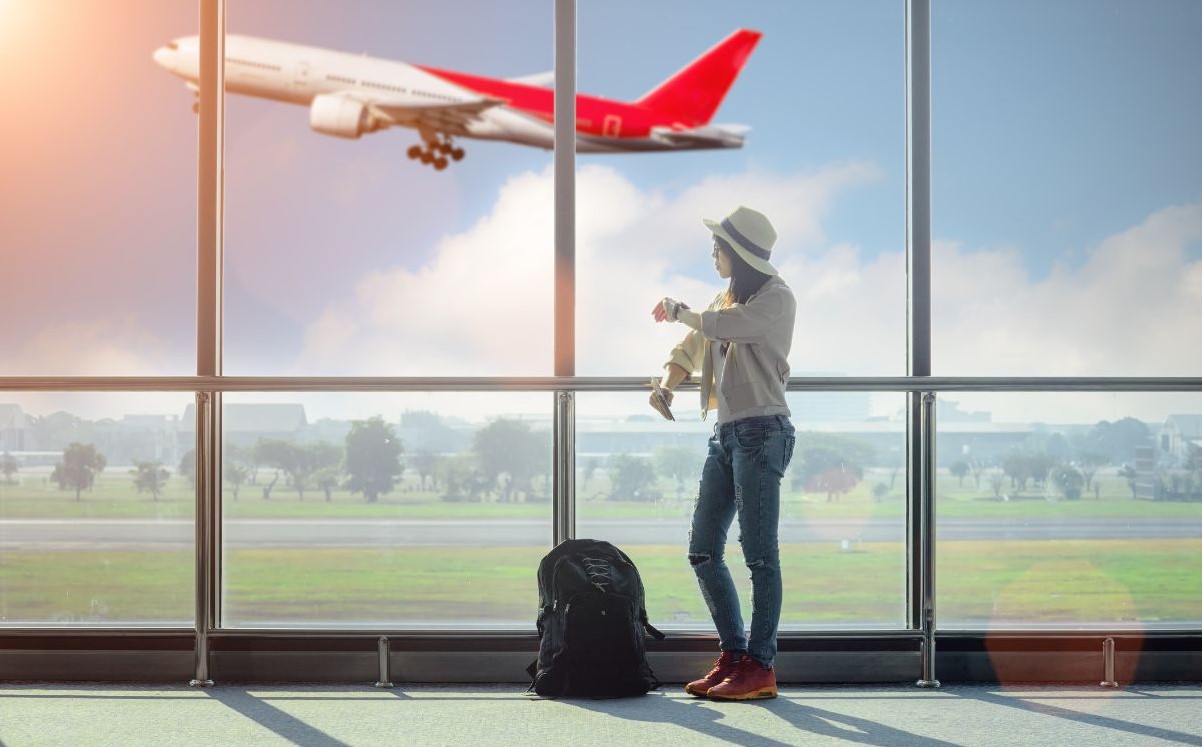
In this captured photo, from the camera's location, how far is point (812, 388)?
337 cm

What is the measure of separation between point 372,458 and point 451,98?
9.02 ft

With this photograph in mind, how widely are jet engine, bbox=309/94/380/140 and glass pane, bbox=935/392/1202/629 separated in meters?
3.76

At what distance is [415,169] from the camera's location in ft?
19.7

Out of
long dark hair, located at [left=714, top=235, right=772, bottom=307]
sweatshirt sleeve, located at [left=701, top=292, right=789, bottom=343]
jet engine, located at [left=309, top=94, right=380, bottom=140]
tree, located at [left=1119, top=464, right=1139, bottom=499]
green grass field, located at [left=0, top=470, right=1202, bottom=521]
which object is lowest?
green grass field, located at [left=0, top=470, right=1202, bottom=521]

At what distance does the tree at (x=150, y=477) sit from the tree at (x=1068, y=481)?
2.78m

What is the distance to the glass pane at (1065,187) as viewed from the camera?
11.6ft

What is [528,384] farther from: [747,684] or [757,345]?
[747,684]

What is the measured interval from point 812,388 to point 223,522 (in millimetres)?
1841

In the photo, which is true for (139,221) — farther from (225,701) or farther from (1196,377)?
(1196,377)

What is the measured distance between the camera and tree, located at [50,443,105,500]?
11.2 ft

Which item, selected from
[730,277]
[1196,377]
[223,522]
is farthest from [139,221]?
[1196,377]

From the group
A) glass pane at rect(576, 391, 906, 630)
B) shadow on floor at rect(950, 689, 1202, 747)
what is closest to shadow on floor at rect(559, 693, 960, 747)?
glass pane at rect(576, 391, 906, 630)

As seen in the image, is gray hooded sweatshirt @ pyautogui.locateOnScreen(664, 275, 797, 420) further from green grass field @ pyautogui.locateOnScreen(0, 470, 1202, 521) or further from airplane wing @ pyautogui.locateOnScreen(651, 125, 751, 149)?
airplane wing @ pyautogui.locateOnScreen(651, 125, 751, 149)

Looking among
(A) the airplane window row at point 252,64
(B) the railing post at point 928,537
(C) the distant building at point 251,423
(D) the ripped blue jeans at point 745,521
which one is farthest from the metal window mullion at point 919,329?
(A) the airplane window row at point 252,64
